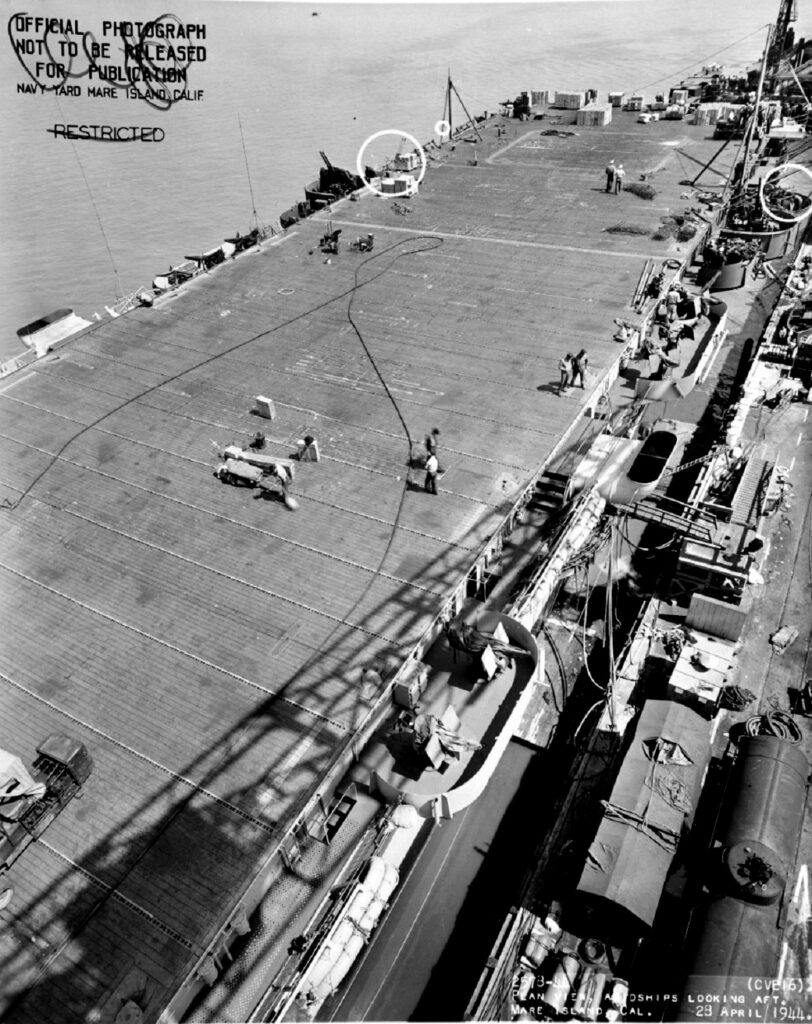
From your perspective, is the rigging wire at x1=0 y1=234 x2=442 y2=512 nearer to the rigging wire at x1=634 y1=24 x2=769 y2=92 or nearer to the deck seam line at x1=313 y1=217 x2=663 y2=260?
the deck seam line at x1=313 y1=217 x2=663 y2=260

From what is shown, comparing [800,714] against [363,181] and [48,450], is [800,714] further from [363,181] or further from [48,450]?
[363,181]

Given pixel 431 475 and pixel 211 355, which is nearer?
pixel 431 475

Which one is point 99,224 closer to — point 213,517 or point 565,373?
point 213,517

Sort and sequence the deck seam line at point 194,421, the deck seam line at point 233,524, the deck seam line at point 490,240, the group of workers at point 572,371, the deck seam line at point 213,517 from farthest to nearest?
the deck seam line at point 490,240 < the group of workers at point 572,371 < the deck seam line at point 194,421 < the deck seam line at point 213,517 < the deck seam line at point 233,524

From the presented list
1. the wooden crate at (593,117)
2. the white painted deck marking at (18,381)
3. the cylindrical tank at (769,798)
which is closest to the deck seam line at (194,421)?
the white painted deck marking at (18,381)

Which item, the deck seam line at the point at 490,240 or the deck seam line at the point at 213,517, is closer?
the deck seam line at the point at 213,517

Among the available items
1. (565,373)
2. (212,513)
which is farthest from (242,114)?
(212,513)

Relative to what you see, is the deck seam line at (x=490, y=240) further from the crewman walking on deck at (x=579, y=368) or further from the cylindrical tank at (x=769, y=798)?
the cylindrical tank at (x=769, y=798)
